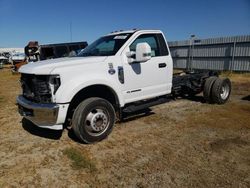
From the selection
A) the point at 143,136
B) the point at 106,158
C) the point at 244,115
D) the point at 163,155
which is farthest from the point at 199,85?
the point at 106,158

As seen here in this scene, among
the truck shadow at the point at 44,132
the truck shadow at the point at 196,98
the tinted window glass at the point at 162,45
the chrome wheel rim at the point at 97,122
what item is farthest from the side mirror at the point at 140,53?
the truck shadow at the point at 196,98

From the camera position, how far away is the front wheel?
14.5ft

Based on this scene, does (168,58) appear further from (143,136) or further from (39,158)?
(39,158)

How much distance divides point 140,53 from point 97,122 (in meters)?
1.56

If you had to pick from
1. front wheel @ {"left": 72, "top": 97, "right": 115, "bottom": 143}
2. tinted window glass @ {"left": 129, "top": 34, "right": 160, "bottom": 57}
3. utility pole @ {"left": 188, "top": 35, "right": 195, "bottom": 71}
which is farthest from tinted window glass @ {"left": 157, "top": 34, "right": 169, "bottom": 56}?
utility pole @ {"left": 188, "top": 35, "right": 195, "bottom": 71}

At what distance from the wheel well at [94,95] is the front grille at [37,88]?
0.56 m

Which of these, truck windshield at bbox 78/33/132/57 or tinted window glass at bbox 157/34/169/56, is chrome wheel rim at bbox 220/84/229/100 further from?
truck windshield at bbox 78/33/132/57

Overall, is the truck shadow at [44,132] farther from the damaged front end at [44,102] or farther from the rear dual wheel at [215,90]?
the rear dual wheel at [215,90]

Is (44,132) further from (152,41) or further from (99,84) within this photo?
(152,41)

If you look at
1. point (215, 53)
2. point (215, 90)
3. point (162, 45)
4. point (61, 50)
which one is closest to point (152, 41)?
point (162, 45)

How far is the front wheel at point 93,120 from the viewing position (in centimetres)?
443

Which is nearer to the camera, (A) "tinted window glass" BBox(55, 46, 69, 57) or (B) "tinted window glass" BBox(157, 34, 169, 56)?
(B) "tinted window glass" BBox(157, 34, 169, 56)

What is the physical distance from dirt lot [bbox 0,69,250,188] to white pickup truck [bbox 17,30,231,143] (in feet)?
1.61

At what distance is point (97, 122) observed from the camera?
469cm
